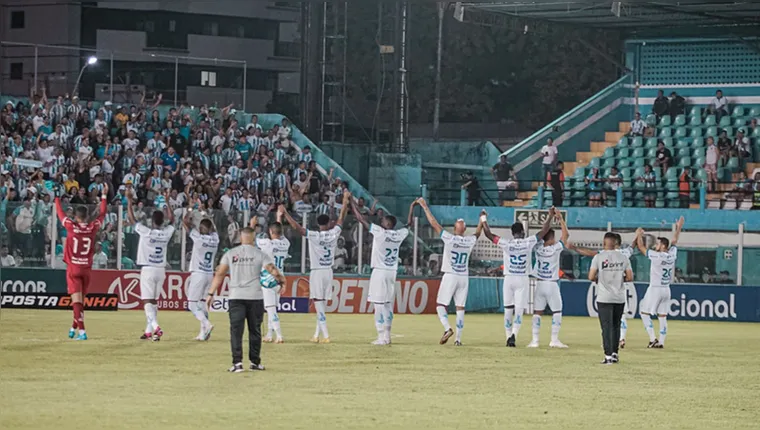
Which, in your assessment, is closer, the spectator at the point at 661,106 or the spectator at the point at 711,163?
the spectator at the point at 711,163

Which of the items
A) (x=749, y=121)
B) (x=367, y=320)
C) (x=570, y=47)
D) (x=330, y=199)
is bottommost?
(x=367, y=320)

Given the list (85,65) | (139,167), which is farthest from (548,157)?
(85,65)

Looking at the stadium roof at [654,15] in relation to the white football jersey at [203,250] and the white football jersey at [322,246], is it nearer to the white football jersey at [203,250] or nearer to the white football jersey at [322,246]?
the white football jersey at [322,246]

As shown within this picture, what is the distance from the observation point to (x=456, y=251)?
81.7ft

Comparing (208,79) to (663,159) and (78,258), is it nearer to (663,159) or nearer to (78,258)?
(663,159)

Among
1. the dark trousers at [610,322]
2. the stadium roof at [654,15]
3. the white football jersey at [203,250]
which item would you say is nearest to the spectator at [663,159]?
the stadium roof at [654,15]

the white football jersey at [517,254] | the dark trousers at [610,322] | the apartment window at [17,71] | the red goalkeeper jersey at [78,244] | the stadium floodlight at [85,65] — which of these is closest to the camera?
the dark trousers at [610,322]

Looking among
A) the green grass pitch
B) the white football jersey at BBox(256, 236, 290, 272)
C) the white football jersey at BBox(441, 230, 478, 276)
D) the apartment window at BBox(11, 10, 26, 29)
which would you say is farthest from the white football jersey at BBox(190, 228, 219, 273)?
the apartment window at BBox(11, 10, 26, 29)

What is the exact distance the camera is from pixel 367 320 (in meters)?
34.6

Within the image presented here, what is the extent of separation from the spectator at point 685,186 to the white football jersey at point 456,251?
19.7m

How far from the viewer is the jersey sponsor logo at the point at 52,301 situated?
3338cm

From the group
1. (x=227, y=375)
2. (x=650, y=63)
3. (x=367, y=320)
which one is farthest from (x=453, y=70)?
(x=227, y=375)

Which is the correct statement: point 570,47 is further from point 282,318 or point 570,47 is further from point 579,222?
point 282,318

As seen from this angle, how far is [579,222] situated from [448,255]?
19.2 m
